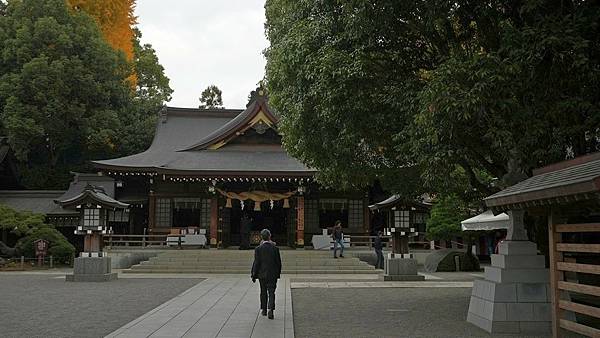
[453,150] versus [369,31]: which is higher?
[369,31]

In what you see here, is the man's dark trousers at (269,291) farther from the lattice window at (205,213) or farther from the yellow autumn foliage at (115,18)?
the yellow autumn foliage at (115,18)

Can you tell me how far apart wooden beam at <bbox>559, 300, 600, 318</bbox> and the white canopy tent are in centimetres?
970

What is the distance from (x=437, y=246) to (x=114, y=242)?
16895mm

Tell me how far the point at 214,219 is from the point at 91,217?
812 centimetres

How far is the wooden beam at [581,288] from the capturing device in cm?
673

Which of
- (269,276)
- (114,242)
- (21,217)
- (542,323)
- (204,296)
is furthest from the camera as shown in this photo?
(114,242)

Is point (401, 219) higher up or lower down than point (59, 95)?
lower down

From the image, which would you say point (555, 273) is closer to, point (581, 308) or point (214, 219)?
point (581, 308)

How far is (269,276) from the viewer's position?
33.4ft

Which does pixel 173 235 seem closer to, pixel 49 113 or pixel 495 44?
pixel 49 113

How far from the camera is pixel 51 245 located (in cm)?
2567

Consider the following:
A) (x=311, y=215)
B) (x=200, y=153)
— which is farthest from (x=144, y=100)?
(x=311, y=215)

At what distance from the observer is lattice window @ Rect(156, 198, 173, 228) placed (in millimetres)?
28172

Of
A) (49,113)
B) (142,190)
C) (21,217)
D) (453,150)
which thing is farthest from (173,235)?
(453,150)
